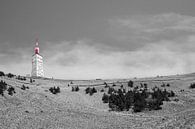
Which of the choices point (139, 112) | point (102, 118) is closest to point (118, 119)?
point (102, 118)

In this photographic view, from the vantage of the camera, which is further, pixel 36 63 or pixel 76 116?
pixel 36 63

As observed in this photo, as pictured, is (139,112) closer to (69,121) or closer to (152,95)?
(152,95)

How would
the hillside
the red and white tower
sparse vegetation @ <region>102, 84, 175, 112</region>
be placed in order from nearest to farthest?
the hillside
sparse vegetation @ <region>102, 84, 175, 112</region>
the red and white tower

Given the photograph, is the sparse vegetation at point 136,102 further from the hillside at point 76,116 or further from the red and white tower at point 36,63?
the red and white tower at point 36,63

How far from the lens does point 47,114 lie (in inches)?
870

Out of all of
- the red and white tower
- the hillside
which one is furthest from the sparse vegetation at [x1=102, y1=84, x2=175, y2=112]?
the red and white tower

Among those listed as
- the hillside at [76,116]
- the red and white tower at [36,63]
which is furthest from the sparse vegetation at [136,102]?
the red and white tower at [36,63]

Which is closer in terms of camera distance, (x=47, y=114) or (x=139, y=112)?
(x=47, y=114)

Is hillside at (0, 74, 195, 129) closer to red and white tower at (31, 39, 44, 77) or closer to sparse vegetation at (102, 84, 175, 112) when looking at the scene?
sparse vegetation at (102, 84, 175, 112)

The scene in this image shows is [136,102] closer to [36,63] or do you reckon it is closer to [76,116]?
[76,116]

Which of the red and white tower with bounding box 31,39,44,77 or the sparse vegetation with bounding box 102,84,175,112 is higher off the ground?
the red and white tower with bounding box 31,39,44,77

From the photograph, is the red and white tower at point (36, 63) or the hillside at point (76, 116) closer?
the hillside at point (76, 116)

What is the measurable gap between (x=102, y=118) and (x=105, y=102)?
10.0 meters

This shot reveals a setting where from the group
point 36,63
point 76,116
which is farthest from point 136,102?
point 36,63
